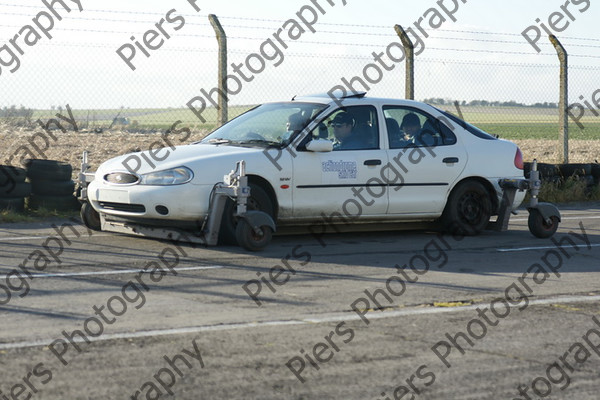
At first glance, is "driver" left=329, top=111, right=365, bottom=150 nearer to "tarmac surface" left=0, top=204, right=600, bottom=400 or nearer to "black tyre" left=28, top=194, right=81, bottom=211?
"tarmac surface" left=0, top=204, right=600, bottom=400

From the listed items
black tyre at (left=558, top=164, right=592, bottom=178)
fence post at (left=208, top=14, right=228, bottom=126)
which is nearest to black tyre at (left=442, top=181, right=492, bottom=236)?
fence post at (left=208, top=14, right=228, bottom=126)

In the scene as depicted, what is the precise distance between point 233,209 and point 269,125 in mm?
1399

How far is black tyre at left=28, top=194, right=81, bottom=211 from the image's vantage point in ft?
41.3

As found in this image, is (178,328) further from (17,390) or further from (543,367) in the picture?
(543,367)

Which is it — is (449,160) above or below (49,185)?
above

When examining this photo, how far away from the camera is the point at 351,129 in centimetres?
1111

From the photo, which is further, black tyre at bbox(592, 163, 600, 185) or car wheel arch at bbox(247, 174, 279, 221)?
black tyre at bbox(592, 163, 600, 185)

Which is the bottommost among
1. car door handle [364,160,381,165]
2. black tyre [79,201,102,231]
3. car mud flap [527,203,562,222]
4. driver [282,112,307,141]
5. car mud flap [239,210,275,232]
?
car mud flap [527,203,562,222]

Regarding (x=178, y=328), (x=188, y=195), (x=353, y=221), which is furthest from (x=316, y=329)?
(x=353, y=221)

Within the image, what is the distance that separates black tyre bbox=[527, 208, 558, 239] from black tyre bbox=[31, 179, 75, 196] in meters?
5.78

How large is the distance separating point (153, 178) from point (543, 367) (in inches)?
209

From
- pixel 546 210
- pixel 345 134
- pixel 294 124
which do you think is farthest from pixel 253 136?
pixel 546 210

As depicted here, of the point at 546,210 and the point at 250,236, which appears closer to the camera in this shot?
the point at 250,236

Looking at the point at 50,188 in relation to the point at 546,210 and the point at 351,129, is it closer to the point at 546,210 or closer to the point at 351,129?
the point at 351,129
